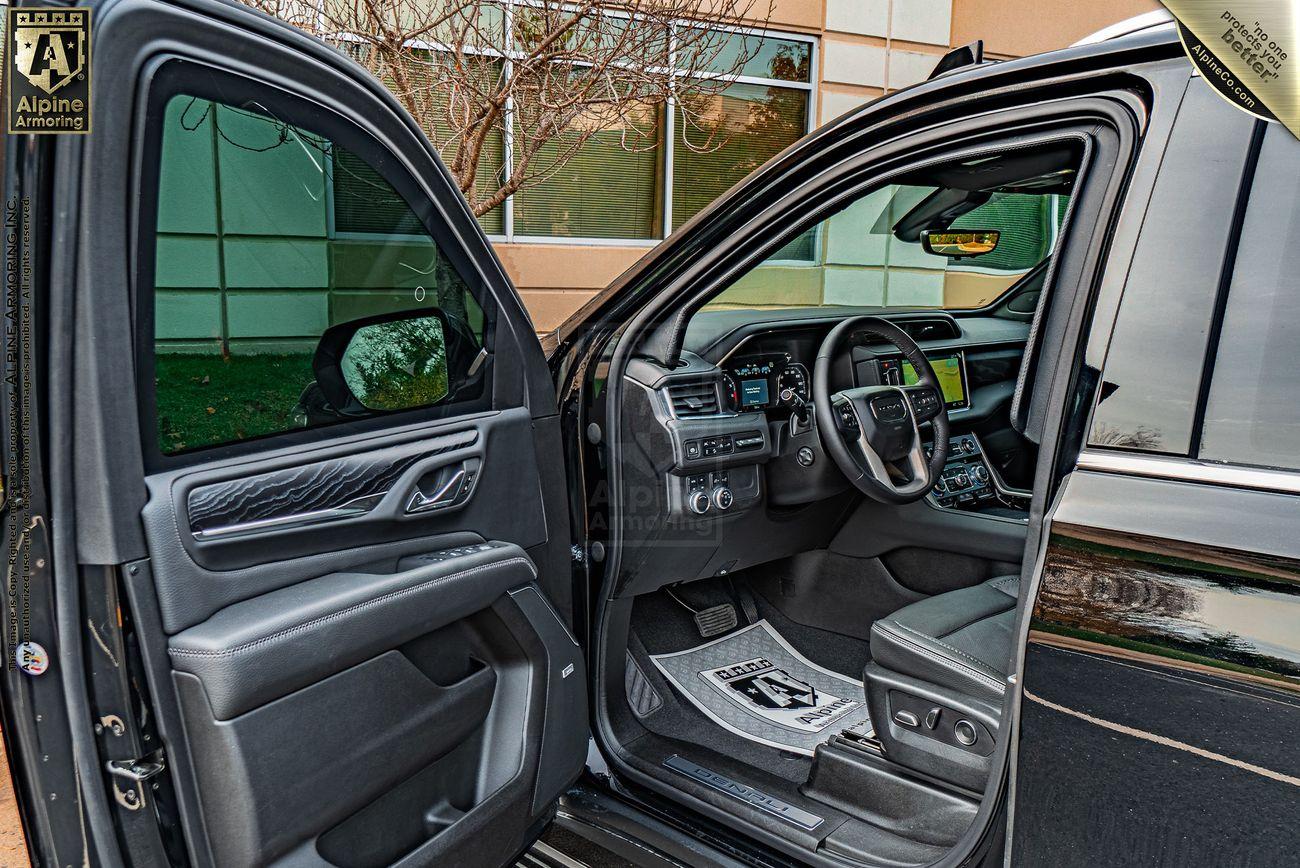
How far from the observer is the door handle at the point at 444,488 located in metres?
1.80

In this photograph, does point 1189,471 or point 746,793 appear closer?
point 1189,471

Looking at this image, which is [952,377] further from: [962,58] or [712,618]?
[962,58]

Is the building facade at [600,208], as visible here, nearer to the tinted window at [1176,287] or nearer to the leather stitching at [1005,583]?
the tinted window at [1176,287]

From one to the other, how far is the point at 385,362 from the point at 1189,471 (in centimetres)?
136

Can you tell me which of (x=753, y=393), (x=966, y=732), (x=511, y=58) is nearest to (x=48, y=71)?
(x=753, y=393)

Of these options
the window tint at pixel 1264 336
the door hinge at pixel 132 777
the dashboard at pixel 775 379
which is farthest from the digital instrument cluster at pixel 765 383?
the door hinge at pixel 132 777

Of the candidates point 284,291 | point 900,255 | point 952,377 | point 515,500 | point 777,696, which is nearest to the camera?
point 284,291

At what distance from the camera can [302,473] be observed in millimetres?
1604

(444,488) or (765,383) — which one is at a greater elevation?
(765,383)

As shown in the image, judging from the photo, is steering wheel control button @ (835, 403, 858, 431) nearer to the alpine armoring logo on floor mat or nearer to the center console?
the center console

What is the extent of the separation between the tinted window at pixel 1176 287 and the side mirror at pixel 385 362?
47.6 inches

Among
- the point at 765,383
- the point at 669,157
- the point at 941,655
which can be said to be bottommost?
the point at 941,655

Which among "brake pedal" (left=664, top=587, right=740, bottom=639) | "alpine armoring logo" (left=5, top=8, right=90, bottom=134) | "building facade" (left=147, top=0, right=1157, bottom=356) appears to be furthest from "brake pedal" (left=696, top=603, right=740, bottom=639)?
"alpine armoring logo" (left=5, top=8, right=90, bottom=134)

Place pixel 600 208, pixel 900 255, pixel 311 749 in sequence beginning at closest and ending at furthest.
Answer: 1. pixel 311 749
2. pixel 900 255
3. pixel 600 208
